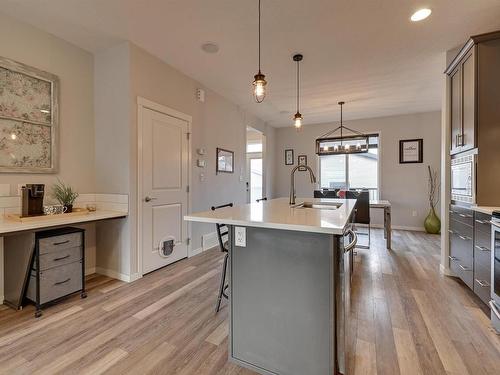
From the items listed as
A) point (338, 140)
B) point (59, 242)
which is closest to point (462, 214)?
point (59, 242)

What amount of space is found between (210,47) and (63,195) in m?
2.27

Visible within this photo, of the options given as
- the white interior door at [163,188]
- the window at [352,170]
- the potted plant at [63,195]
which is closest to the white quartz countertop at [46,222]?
the potted plant at [63,195]

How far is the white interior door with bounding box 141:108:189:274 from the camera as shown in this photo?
9.77 ft

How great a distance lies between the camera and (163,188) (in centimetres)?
321

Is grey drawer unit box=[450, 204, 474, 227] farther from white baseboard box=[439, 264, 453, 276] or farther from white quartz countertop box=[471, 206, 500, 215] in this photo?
white baseboard box=[439, 264, 453, 276]

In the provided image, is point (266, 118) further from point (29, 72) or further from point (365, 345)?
point (365, 345)

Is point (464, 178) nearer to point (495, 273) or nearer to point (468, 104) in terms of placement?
point (468, 104)

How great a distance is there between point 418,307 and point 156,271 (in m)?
2.80

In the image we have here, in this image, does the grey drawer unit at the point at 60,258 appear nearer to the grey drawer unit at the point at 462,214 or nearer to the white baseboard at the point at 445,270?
the grey drawer unit at the point at 462,214

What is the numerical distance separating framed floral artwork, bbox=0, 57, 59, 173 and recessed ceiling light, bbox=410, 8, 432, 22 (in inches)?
142

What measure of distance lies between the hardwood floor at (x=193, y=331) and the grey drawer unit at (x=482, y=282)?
129 millimetres

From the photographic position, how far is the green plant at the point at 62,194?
2.61m

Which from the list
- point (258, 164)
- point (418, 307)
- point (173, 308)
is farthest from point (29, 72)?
point (258, 164)

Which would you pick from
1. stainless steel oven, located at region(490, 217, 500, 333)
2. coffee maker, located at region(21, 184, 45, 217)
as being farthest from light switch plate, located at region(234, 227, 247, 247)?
coffee maker, located at region(21, 184, 45, 217)
